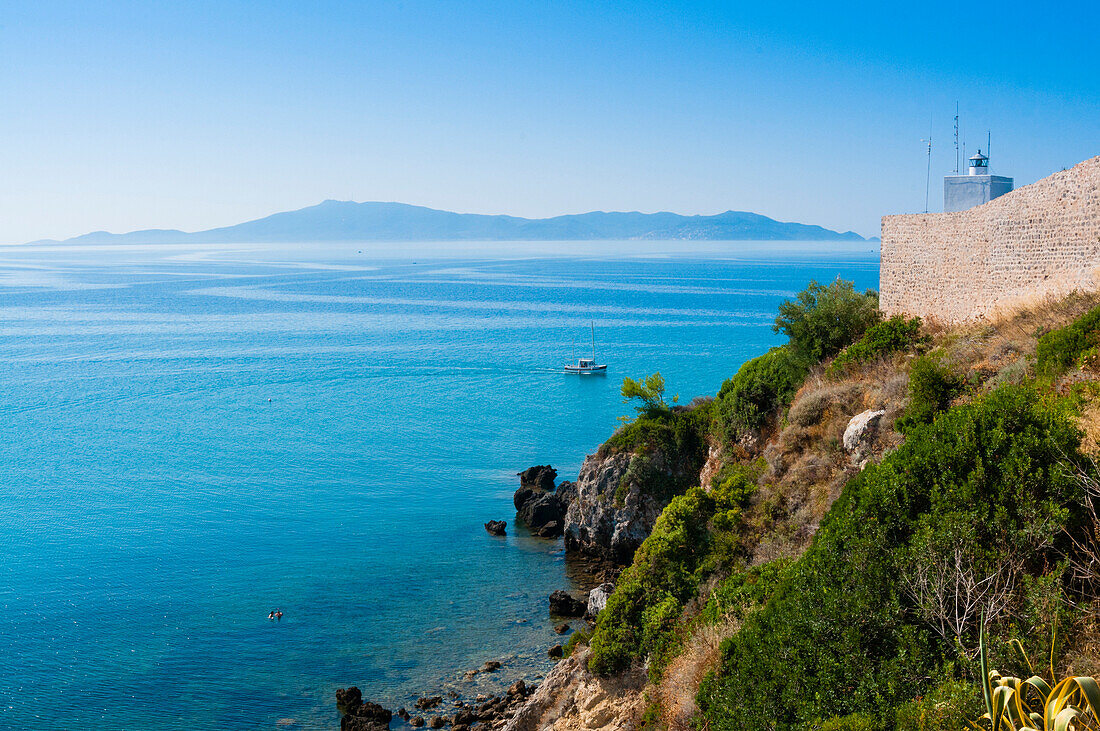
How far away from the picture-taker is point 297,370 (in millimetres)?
74062

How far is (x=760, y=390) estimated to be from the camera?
27188mm

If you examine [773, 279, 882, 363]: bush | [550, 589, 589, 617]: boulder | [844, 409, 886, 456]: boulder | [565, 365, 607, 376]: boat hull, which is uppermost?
[773, 279, 882, 363]: bush

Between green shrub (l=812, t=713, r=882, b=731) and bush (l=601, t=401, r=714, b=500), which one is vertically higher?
green shrub (l=812, t=713, r=882, b=731)

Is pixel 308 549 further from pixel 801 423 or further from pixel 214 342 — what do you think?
pixel 214 342

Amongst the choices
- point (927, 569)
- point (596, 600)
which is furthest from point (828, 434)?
point (596, 600)

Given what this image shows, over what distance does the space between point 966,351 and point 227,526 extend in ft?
111

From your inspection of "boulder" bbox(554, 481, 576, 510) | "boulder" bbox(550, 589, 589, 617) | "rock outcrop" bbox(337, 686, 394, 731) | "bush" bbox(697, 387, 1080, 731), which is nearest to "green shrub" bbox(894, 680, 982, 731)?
"bush" bbox(697, 387, 1080, 731)

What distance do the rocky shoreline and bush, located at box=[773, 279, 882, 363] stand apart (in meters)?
11.0

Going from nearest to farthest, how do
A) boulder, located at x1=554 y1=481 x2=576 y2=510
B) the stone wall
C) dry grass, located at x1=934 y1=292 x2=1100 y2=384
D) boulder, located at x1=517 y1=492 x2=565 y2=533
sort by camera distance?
dry grass, located at x1=934 y1=292 x2=1100 y2=384 → the stone wall → boulder, located at x1=517 y1=492 x2=565 y2=533 → boulder, located at x1=554 y1=481 x2=576 y2=510

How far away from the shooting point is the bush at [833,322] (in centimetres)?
2542

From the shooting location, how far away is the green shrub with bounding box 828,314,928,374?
21.5 metres

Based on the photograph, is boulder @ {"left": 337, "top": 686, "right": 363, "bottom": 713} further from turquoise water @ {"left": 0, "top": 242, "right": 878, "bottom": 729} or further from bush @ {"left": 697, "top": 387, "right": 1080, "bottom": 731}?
bush @ {"left": 697, "top": 387, "right": 1080, "bottom": 731}

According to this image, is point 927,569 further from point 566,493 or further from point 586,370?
point 586,370

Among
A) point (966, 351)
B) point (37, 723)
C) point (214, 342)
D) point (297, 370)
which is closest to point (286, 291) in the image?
point (214, 342)
